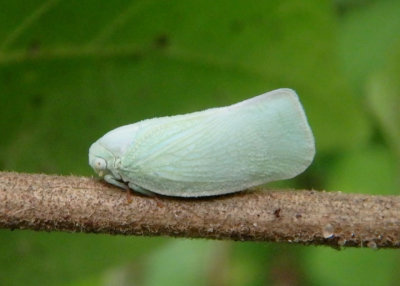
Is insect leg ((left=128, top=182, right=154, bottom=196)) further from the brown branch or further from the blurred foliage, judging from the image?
the blurred foliage

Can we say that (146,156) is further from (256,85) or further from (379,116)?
(379,116)

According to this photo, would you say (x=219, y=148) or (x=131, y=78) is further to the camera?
(x=131, y=78)

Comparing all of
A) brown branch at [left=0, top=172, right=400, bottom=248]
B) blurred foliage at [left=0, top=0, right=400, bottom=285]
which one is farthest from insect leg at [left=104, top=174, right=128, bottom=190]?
blurred foliage at [left=0, top=0, right=400, bottom=285]

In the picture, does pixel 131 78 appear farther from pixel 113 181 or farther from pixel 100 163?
pixel 113 181

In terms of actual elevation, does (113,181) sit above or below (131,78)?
below

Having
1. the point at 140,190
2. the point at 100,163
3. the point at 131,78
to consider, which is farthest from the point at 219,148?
the point at 131,78
